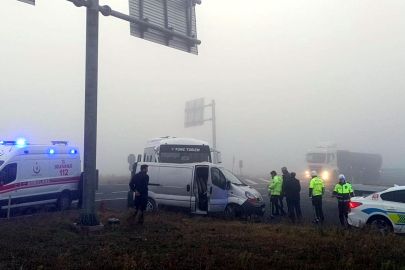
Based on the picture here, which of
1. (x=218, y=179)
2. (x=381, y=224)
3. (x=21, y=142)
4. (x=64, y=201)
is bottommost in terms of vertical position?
(x=381, y=224)

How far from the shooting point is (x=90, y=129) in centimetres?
1059

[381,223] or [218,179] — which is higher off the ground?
[218,179]

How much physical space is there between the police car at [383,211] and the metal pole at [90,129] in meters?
7.18

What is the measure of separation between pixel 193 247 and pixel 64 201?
9863 mm

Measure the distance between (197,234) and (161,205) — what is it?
5.57 metres

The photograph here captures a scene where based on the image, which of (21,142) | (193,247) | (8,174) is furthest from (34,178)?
(193,247)

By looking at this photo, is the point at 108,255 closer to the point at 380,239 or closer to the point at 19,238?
the point at 19,238

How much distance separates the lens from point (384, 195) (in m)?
11.0

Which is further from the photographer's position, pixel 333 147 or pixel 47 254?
pixel 333 147

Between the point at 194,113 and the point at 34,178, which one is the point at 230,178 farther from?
the point at 194,113

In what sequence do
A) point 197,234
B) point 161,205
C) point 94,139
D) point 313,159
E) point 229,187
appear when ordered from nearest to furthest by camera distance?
point 197,234, point 94,139, point 229,187, point 161,205, point 313,159

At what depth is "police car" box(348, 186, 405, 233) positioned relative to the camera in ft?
34.8

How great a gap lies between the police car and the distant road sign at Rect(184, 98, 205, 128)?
2167 centimetres

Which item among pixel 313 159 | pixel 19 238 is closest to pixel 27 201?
pixel 19 238
